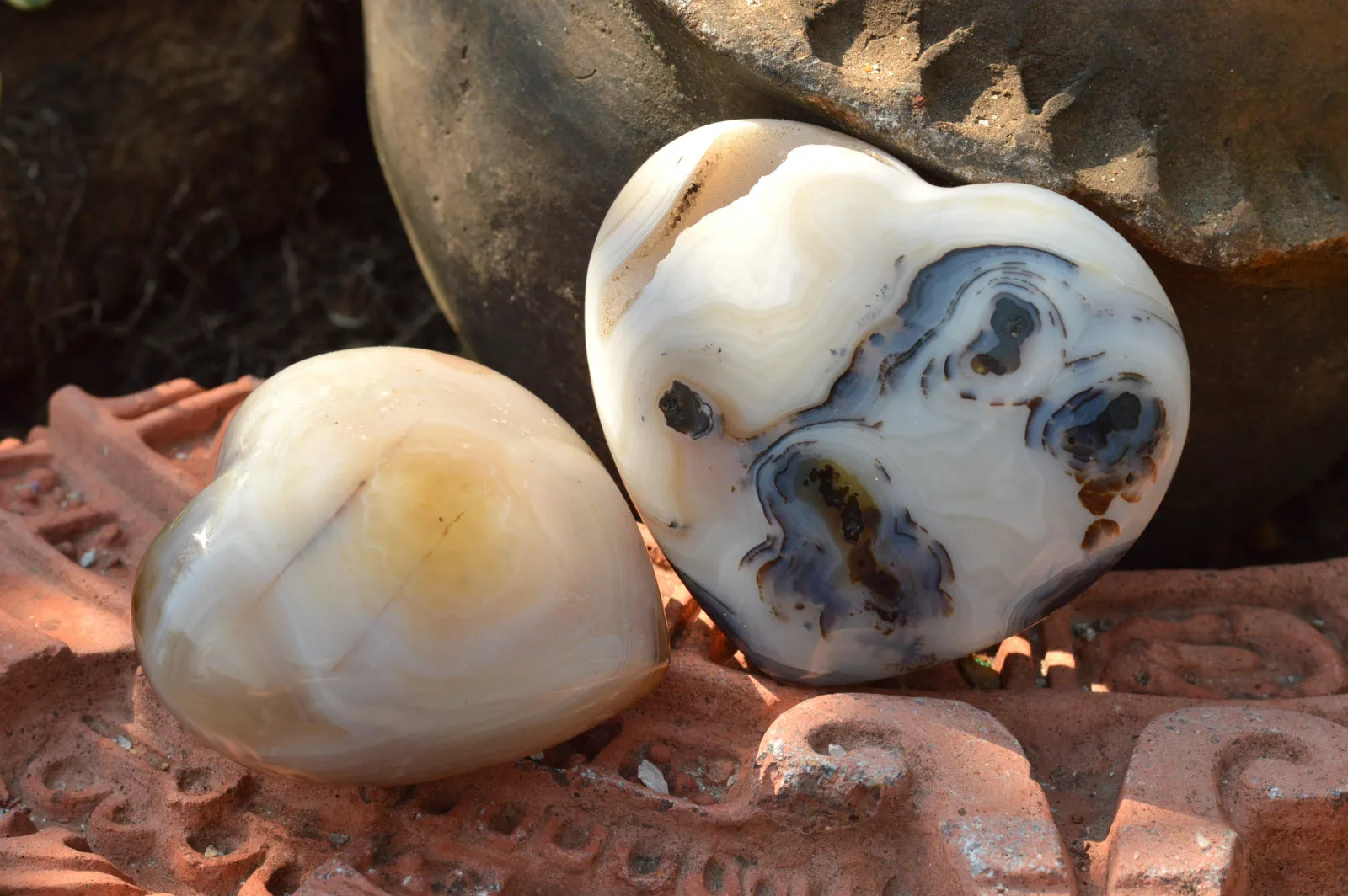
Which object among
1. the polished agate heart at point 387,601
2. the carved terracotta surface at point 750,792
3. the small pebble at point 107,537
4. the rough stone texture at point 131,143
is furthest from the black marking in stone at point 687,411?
the rough stone texture at point 131,143

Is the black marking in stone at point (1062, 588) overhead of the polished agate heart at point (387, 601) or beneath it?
beneath

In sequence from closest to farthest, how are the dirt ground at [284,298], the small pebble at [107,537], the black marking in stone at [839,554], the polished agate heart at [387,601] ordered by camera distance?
the polished agate heart at [387,601] → the black marking in stone at [839,554] → the small pebble at [107,537] → the dirt ground at [284,298]

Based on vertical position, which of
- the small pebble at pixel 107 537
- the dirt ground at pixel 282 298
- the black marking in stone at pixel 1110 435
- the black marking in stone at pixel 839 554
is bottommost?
the dirt ground at pixel 282 298

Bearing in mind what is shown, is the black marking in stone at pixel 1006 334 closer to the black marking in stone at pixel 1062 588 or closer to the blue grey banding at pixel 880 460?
the blue grey banding at pixel 880 460

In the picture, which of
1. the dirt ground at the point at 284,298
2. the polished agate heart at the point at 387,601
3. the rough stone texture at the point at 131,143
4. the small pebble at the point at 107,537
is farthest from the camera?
the dirt ground at the point at 284,298

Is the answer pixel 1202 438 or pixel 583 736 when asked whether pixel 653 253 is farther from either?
pixel 1202 438

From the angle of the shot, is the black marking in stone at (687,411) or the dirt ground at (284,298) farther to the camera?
the dirt ground at (284,298)
